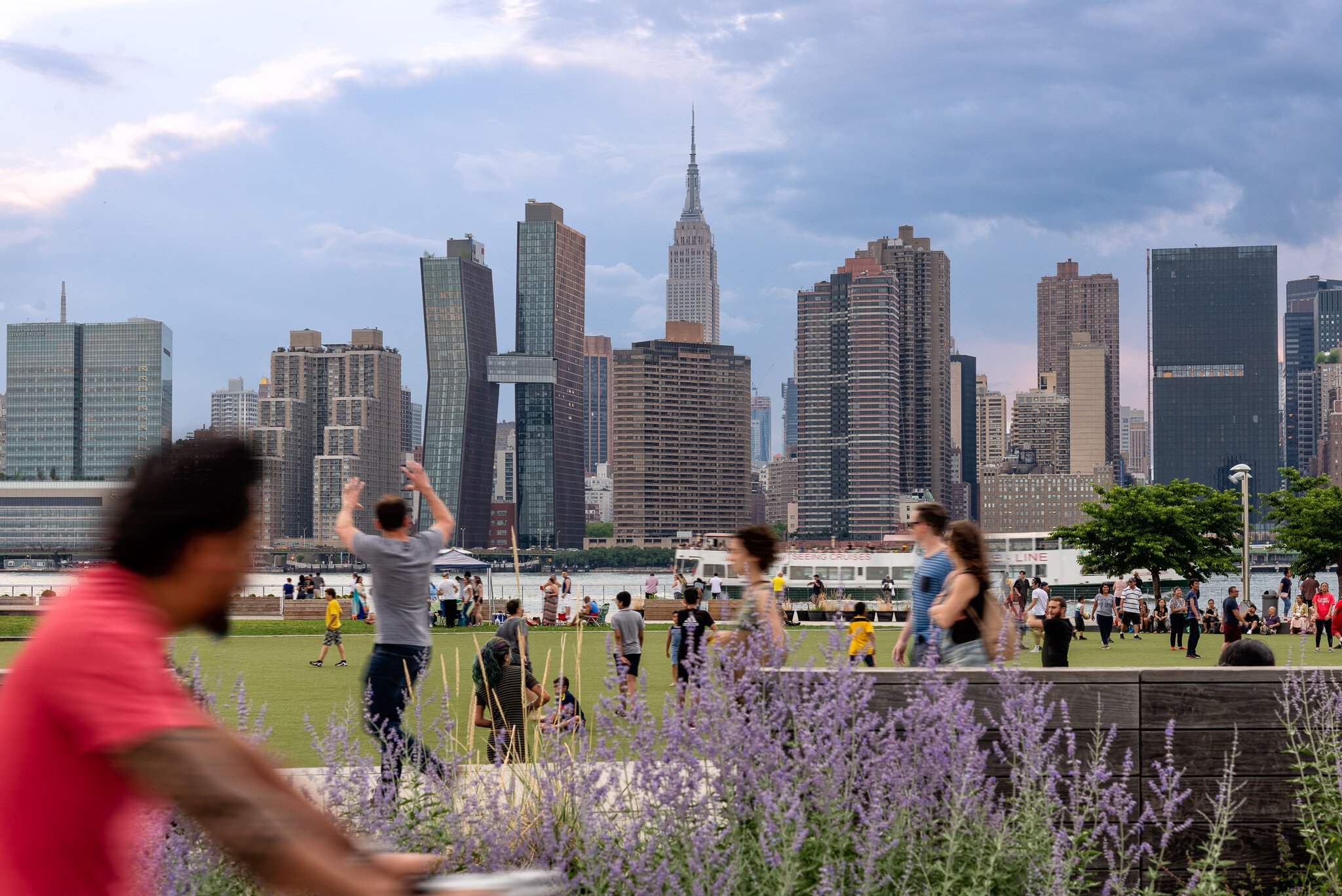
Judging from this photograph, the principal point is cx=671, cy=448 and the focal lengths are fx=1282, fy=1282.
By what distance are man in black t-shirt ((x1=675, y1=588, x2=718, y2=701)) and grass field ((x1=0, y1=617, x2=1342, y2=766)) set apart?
421 mm

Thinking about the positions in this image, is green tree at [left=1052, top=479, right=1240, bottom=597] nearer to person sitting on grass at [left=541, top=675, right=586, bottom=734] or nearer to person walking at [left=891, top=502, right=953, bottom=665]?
person walking at [left=891, top=502, right=953, bottom=665]

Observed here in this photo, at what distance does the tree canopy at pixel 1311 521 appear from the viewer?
46844mm

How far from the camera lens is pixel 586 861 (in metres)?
4.07

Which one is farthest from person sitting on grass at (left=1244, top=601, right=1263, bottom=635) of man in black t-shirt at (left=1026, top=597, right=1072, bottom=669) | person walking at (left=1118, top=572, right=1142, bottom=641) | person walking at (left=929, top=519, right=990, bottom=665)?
person walking at (left=929, top=519, right=990, bottom=665)

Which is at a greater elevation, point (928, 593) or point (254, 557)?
point (254, 557)

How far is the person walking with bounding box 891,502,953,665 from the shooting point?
22.2ft

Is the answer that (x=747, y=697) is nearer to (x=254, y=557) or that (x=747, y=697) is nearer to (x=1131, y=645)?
(x=254, y=557)

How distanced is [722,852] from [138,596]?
2719mm

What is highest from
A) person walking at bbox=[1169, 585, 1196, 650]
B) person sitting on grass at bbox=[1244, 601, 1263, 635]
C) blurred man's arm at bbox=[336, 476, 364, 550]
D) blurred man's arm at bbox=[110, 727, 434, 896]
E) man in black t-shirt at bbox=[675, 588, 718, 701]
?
blurred man's arm at bbox=[336, 476, 364, 550]

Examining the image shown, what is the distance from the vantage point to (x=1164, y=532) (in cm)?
5491

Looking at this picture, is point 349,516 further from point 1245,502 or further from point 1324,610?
point 1245,502

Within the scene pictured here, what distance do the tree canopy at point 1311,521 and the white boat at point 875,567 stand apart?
1102cm

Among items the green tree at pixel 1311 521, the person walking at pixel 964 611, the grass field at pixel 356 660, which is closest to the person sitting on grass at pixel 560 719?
the grass field at pixel 356 660

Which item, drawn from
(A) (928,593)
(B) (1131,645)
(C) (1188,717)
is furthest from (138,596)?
(B) (1131,645)
